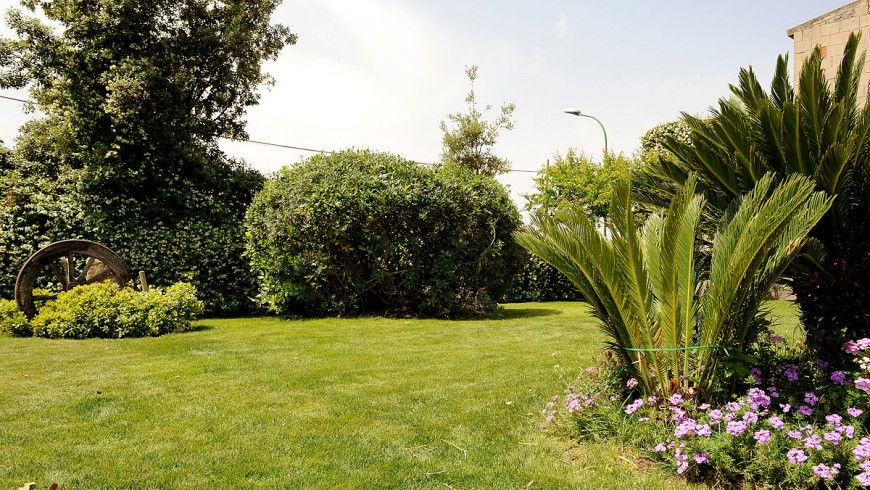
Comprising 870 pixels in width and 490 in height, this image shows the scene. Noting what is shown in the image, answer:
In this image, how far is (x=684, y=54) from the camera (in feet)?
31.5

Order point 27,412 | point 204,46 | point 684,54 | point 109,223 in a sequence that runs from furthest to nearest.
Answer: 1. point 204,46
2. point 109,223
3. point 684,54
4. point 27,412

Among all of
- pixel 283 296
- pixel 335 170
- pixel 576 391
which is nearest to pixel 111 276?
pixel 283 296

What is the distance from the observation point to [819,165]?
411cm

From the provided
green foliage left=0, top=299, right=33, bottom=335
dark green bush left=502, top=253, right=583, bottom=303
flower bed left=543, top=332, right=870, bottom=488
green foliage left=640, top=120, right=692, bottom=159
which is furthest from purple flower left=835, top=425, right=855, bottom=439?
green foliage left=640, top=120, right=692, bottom=159

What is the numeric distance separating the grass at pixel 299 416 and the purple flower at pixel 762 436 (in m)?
0.52

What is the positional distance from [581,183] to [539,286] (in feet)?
15.3

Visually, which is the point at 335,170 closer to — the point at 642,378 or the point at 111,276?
the point at 111,276

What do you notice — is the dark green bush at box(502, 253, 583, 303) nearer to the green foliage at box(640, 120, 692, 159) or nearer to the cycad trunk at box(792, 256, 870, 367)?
the green foliage at box(640, 120, 692, 159)

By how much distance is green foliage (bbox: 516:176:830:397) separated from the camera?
11.4 feet

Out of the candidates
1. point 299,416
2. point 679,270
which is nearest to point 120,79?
point 299,416

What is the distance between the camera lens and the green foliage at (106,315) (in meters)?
9.39

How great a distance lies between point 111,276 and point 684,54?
12075 millimetres

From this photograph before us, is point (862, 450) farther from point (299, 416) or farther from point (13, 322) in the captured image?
point (13, 322)

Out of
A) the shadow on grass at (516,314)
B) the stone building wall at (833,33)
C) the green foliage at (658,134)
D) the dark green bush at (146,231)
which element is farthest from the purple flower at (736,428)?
the green foliage at (658,134)
